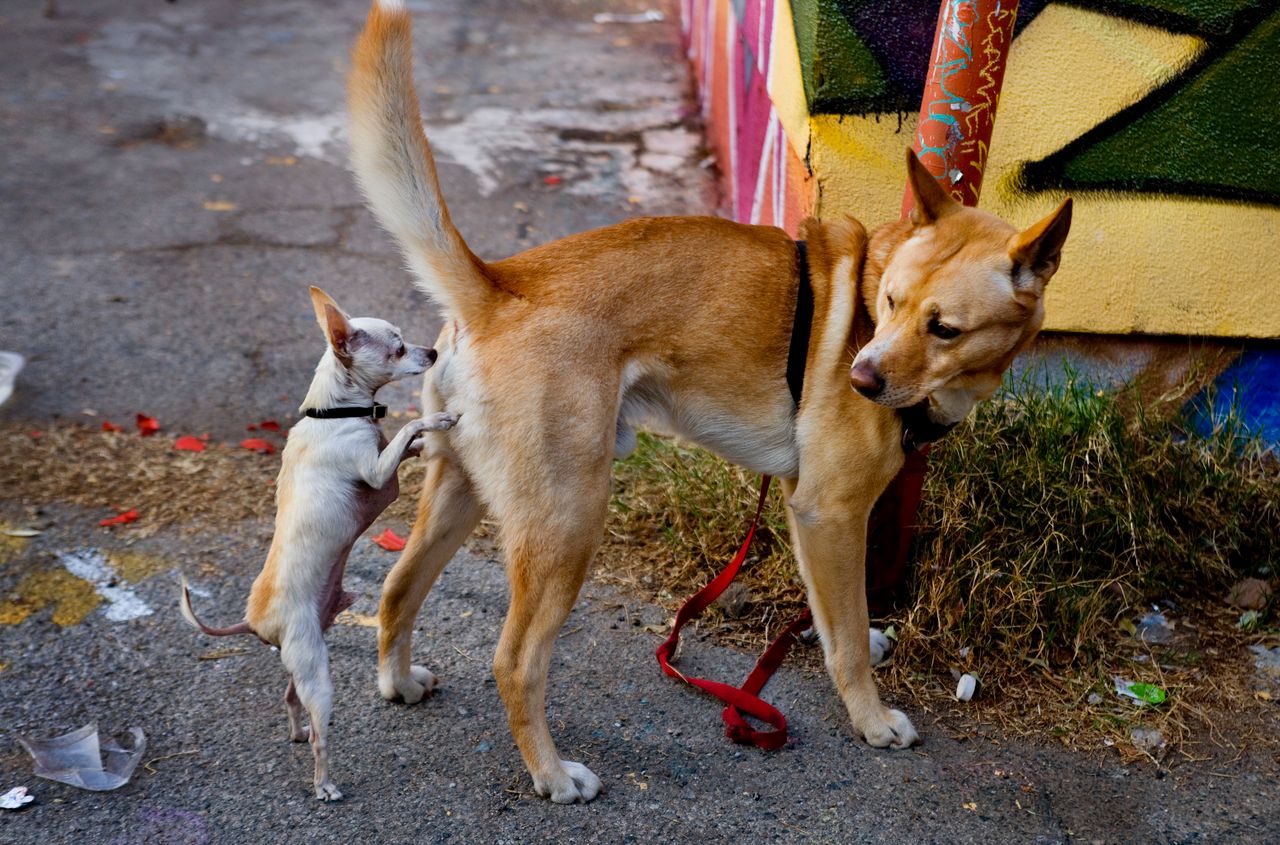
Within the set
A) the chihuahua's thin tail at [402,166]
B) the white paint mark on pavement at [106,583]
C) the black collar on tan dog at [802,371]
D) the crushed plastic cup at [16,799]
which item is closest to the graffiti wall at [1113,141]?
the black collar on tan dog at [802,371]

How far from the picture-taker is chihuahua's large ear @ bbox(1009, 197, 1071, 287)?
2.48m

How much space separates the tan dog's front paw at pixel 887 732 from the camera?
3031 millimetres

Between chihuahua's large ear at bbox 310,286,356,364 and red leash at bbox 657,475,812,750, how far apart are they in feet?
4.35

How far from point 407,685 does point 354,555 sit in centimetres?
85

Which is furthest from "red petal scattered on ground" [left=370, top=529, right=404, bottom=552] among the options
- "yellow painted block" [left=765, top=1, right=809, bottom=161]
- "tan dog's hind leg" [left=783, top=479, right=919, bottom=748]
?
"yellow painted block" [left=765, top=1, right=809, bottom=161]

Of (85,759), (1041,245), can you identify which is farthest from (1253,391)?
(85,759)

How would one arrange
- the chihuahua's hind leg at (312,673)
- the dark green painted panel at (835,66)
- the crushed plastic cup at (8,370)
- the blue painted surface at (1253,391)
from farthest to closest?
1. the crushed plastic cup at (8,370)
2. the blue painted surface at (1253,391)
3. the dark green painted panel at (835,66)
4. the chihuahua's hind leg at (312,673)

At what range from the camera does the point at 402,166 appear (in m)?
2.69

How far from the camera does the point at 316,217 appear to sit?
6172 millimetres

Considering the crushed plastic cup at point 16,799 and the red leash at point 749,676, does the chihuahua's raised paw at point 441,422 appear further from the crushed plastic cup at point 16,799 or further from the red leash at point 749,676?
the crushed plastic cup at point 16,799

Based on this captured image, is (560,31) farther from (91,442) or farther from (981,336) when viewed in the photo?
(981,336)

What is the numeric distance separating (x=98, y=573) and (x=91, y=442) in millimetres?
901

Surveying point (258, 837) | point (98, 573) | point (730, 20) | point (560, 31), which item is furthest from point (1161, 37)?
point (560, 31)

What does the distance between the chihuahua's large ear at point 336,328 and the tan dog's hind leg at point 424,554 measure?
1.34ft
